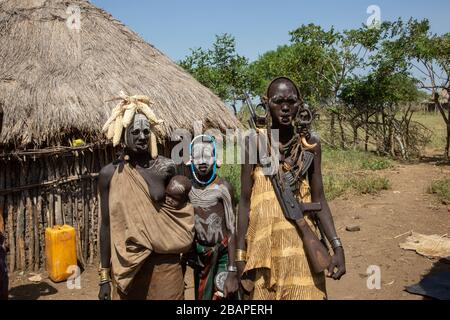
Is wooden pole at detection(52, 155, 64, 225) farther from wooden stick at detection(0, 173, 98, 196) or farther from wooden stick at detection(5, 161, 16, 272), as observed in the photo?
wooden stick at detection(5, 161, 16, 272)

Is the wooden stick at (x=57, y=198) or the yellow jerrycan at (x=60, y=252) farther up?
the wooden stick at (x=57, y=198)

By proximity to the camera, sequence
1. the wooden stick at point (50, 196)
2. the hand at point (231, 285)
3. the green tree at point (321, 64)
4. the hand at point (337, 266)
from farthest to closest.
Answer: the green tree at point (321, 64) → the wooden stick at point (50, 196) → the hand at point (231, 285) → the hand at point (337, 266)

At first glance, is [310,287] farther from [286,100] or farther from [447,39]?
[447,39]

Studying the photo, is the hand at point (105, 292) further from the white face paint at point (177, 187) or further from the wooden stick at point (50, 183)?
the wooden stick at point (50, 183)

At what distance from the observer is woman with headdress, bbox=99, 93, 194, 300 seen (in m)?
2.37

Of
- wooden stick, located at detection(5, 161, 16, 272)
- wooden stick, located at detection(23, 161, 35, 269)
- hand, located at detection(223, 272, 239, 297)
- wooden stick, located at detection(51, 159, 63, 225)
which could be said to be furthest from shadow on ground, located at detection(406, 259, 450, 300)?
wooden stick, located at detection(5, 161, 16, 272)

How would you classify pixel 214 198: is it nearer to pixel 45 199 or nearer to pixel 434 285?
pixel 434 285

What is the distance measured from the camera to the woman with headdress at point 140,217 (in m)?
2.37

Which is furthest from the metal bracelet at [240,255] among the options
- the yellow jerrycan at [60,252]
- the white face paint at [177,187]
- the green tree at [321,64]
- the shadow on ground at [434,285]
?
the green tree at [321,64]

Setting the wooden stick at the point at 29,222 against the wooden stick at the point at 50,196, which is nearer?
the wooden stick at the point at 29,222

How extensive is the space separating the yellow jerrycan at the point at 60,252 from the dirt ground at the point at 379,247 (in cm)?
13

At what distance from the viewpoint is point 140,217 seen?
7.80 feet

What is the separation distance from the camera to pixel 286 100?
7.08ft

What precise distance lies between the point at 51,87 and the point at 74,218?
178cm
